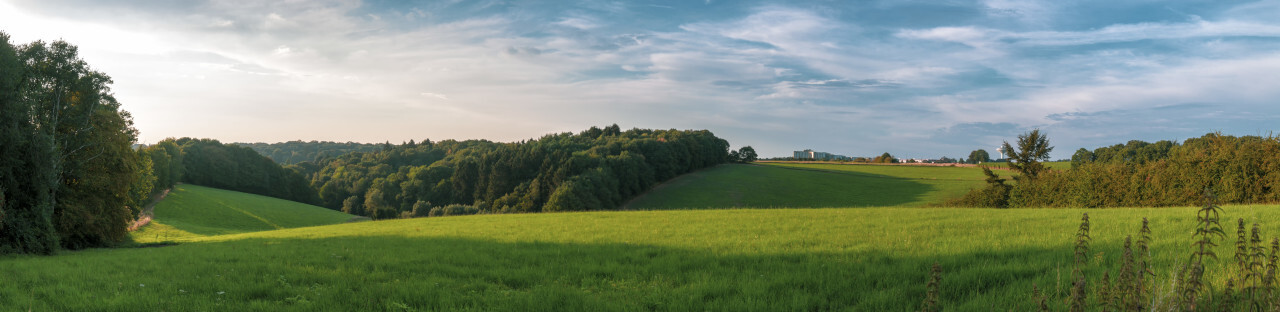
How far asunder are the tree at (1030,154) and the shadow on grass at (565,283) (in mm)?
41413

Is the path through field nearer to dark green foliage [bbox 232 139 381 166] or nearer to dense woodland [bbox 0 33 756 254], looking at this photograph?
dense woodland [bbox 0 33 756 254]

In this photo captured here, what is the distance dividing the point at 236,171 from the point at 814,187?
94351 millimetres

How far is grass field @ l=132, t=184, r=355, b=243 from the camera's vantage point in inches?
1850

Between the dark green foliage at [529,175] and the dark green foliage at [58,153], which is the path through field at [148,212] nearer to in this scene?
the dark green foliage at [529,175]

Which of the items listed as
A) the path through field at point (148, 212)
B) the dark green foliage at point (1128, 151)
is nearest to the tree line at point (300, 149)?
the path through field at point (148, 212)

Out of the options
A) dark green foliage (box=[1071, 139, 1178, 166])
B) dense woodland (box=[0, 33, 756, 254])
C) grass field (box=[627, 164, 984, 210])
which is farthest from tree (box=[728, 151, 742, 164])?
dark green foliage (box=[1071, 139, 1178, 166])

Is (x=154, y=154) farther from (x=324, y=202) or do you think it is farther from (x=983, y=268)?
(x=983, y=268)

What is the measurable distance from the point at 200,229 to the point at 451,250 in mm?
47201

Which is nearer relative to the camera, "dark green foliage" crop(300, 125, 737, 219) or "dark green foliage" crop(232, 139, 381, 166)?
"dark green foliage" crop(300, 125, 737, 219)

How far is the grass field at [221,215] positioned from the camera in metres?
47.0

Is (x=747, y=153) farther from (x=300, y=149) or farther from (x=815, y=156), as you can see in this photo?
(x=300, y=149)

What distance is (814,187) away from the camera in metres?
80.7

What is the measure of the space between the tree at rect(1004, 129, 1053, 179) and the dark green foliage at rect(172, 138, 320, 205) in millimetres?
106038

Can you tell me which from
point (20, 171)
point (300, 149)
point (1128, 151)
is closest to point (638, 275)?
point (20, 171)
